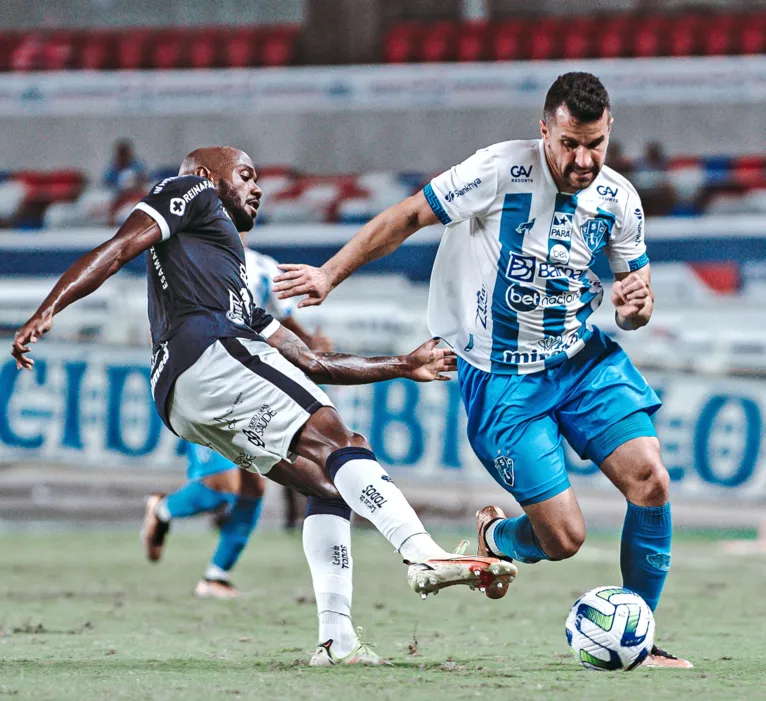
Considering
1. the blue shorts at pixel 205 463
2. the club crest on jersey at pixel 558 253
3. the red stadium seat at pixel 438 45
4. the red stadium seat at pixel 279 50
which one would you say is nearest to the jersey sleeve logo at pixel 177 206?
the club crest on jersey at pixel 558 253

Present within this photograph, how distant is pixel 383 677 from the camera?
4.00 meters

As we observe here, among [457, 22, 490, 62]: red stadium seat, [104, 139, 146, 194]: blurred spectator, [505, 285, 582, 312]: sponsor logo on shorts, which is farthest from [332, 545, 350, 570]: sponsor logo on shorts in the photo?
[457, 22, 490, 62]: red stadium seat

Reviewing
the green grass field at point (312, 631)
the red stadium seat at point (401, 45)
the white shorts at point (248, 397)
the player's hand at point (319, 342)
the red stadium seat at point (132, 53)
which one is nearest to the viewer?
the green grass field at point (312, 631)

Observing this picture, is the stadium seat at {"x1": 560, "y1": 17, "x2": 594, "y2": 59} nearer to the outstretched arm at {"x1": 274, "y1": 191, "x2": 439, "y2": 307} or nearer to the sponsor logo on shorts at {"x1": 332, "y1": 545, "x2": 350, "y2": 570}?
the outstretched arm at {"x1": 274, "y1": 191, "x2": 439, "y2": 307}

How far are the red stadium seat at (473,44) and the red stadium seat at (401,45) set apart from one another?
0.61 metres

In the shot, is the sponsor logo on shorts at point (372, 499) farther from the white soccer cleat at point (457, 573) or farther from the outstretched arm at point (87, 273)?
the outstretched arm at point (87, 273)

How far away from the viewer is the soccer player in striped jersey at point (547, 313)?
15.0 ft

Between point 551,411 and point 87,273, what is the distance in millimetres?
1854

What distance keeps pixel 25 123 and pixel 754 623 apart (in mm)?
14047

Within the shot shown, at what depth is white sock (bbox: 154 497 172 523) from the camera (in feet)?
→ 24.2

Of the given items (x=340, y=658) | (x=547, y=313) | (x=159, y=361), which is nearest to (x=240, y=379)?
(x=159, y=361)

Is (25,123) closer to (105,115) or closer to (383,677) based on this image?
(105,115)

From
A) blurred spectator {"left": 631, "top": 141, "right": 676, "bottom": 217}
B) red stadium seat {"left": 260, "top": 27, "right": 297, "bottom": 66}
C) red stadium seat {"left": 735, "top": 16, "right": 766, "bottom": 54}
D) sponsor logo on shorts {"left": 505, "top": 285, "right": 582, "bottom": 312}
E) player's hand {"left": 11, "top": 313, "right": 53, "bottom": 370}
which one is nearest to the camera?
player's hand {"left": 11, "top": 313, "right": 53, "bottom": 370}

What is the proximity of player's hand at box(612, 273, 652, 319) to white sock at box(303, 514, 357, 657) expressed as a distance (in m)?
1.31
